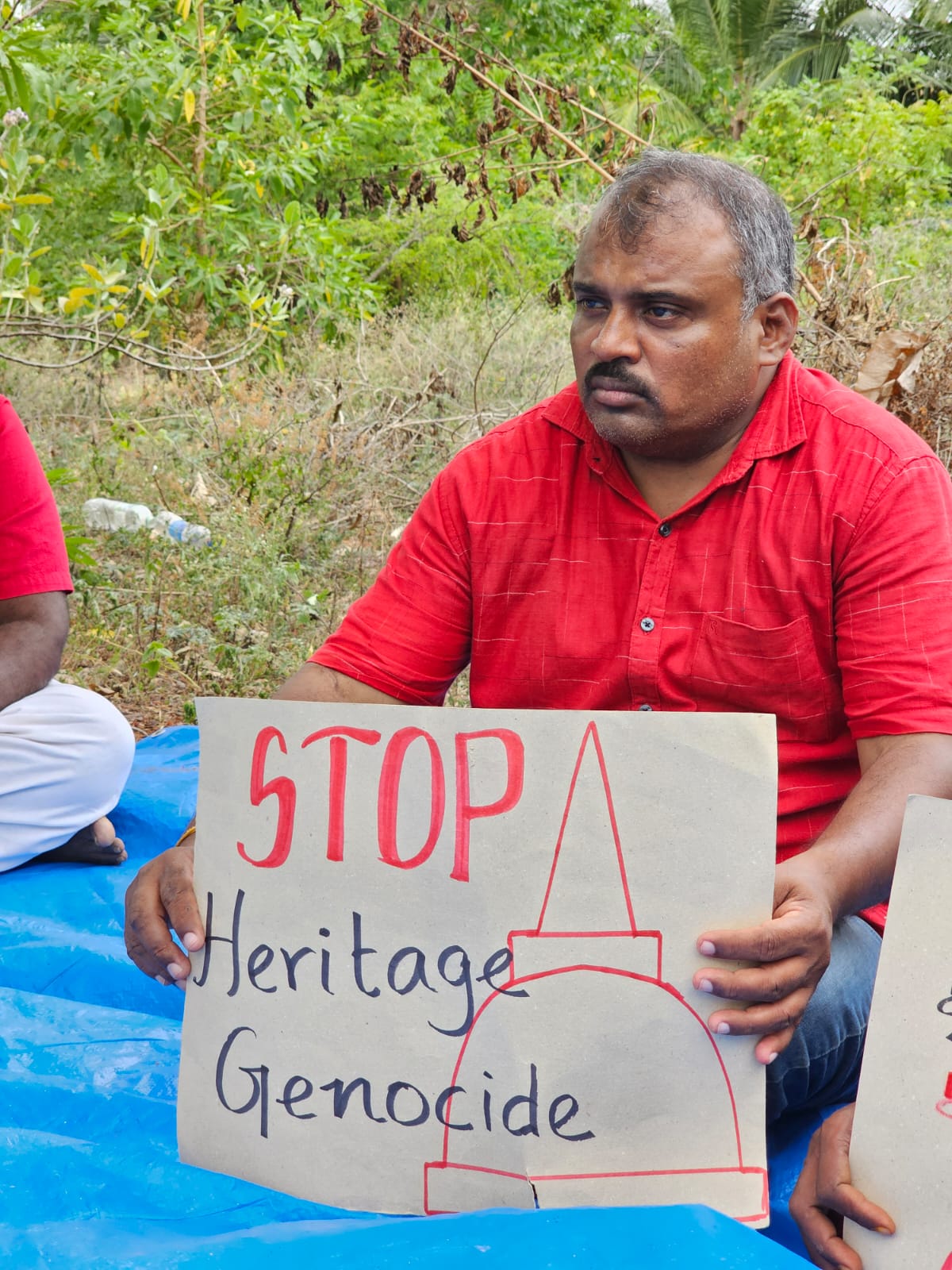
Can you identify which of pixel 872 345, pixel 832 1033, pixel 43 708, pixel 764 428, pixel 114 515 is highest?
pixel 764 428

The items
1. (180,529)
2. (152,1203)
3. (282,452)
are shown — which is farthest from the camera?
(282,452)

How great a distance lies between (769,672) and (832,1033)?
492 mm

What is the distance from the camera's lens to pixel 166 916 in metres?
1.62

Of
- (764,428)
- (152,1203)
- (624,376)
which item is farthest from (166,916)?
(764,428)

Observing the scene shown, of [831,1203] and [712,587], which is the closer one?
[831,1203]

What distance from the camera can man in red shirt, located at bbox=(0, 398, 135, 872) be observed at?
2840 mm

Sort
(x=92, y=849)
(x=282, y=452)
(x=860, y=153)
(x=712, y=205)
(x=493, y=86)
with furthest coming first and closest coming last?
(x=860, y=153)
(x=282, y=452)
(x=493, y=86)
(x=92, y=849)
(x=712, y=205)

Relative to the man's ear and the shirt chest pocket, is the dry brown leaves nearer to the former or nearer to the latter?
Answer: the man's ear

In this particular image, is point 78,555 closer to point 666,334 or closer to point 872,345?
point 666,334

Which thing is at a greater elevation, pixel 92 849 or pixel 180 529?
pixel 92 849

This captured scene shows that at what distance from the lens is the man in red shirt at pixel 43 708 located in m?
2.84

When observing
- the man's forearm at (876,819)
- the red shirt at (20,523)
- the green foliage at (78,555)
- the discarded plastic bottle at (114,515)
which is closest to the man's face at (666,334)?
the man's forearm at (876,819)

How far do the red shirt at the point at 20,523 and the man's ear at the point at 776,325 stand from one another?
67.3 inches

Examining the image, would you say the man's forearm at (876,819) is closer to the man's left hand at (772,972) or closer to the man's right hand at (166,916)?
the man's left hand at (772,972)
